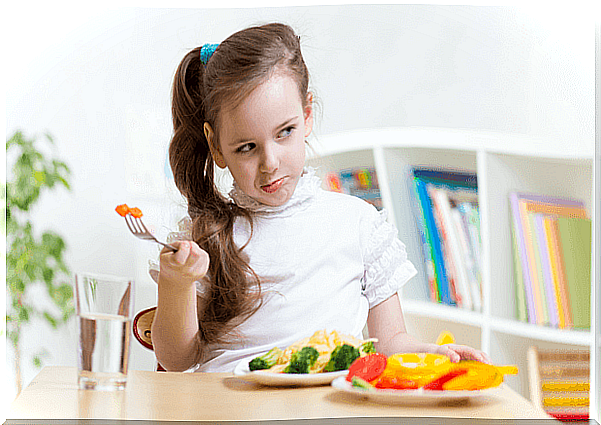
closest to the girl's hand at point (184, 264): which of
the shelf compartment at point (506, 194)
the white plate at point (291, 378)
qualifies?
the white plate at point (291, 378)

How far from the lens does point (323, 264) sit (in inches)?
58.9

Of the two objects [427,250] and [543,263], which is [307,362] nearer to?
[427,250]

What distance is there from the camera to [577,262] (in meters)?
1.54

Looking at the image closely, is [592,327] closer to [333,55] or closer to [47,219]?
[333,55]

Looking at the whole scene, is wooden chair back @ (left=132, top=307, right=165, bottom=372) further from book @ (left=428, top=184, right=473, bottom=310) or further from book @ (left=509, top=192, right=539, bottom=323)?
book @ (left=509, top=192, right=539, bottom=323)

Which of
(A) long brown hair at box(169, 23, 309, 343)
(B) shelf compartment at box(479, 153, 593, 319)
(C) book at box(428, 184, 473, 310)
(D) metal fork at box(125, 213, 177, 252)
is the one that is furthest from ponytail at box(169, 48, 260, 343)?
(B) shelf compartment at box(479, 153, 593, 319)

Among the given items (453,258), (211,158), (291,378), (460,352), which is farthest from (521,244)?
(211,158)

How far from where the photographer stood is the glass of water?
4.19 feet

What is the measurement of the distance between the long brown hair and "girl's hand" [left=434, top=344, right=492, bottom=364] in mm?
426

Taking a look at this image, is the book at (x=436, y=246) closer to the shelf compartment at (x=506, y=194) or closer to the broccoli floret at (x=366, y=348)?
the shelf compartment at (x=506, y=194)

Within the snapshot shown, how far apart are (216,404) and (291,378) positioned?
0.15 metres

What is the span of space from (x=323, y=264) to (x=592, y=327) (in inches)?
25.7

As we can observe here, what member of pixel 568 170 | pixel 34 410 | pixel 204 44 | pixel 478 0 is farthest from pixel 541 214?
pixel 34 410

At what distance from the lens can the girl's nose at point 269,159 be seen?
1.45 metres
